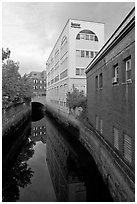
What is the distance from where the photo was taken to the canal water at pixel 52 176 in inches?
458

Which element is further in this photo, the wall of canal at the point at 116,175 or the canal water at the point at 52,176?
the canal water at the point at 52,176

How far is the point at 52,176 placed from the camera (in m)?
15.4

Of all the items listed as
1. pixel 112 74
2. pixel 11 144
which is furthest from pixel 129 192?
pixel 11 144

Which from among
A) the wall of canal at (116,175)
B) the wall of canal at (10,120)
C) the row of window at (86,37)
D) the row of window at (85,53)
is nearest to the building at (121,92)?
the wall of canal at (116,175)

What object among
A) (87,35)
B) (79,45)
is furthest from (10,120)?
(87,35)

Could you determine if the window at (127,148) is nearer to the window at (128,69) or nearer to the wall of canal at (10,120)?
the window at (128,69)

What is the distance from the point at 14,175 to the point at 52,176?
3225 mm

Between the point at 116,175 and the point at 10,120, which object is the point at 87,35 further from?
the point at 116,175

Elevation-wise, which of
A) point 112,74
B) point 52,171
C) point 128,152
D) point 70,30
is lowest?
point 52,171

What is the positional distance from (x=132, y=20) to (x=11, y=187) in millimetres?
13226

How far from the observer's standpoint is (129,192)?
741 centimetres

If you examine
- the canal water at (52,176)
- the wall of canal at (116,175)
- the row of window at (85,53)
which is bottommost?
the canal water at (52,176)

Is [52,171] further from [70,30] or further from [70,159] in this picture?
[70,30]

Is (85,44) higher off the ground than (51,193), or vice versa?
(85,44)
